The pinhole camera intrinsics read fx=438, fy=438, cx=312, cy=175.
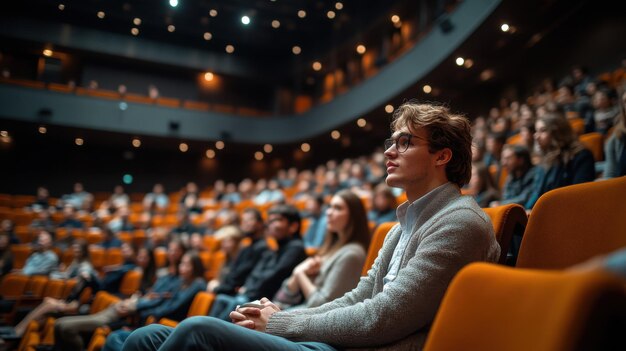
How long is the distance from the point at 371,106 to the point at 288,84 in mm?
3192

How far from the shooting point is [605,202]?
77 cm

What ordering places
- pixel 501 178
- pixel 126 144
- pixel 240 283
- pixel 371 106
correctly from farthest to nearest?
pixel 126 144, pixel 371 106, pixel 501 178, pixel 240 283

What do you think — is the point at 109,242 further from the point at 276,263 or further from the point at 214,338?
the point at 214,338

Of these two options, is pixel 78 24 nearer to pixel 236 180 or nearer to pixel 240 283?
pixel 236 180

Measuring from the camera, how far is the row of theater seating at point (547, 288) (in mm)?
391

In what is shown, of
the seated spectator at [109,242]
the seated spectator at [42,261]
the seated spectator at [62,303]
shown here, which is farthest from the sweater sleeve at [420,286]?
the seated spectator at [109,242]

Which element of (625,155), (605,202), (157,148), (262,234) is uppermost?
(157,148)

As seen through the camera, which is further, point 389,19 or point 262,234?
point 389,19

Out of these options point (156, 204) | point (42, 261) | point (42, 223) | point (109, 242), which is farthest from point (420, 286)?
point (156, 204)

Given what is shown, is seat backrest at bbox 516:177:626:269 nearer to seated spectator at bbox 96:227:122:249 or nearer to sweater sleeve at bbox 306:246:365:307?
sweater sleeve at bbox 306:246:365:307

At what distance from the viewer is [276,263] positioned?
86.0 inches

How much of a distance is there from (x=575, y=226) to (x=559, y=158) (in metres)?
1.19

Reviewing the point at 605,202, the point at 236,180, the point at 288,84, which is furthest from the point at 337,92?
the point at 605,202

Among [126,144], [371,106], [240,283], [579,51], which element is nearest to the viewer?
[240,283]
